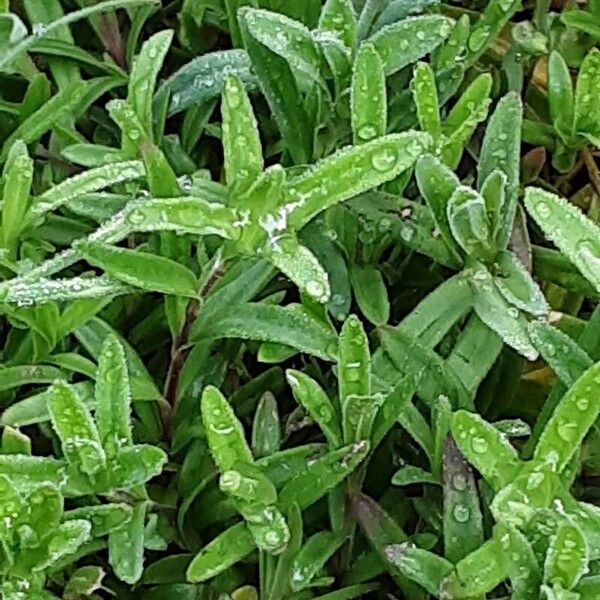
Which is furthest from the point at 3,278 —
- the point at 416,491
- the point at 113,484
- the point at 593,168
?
the point at 593,168

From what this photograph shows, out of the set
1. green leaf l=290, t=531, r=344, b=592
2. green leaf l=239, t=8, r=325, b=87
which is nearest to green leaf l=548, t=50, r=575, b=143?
green leaf l=239, t=8, r=325, b=87

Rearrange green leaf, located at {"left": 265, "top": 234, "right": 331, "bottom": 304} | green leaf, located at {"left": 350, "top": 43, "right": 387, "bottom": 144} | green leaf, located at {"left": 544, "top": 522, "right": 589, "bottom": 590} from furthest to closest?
green leaf, located at {"left": 350, "top": 43, "right": 387, "bottom": 144}
green leaf, located at {"left": 265, "top": 234, "right": 331, "bottom": 304}
green leaf, located at {"left": 544, "top": 522, "right": 589, "bottom": 590}

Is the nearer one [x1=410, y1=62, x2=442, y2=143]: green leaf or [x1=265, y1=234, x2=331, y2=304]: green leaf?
[x1=265, y1=234, x2=331, y2=304]: green leaf

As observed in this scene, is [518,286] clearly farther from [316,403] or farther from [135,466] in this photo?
[135,466]

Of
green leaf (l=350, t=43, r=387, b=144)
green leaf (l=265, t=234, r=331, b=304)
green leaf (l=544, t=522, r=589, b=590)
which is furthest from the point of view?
green leaf (l=350, t=43, r=387, b=144)

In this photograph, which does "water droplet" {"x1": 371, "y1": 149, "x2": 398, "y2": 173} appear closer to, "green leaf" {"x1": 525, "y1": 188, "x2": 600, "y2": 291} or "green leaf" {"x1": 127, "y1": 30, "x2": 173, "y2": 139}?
"green leaf" {"x1": 525, "y1": 188, "x2": 600, "y2": 291}

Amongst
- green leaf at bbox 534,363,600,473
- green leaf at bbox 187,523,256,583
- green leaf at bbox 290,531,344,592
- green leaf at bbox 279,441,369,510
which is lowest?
green leaf at bbox 290,531,344,592

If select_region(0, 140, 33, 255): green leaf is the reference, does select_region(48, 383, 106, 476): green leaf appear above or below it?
below

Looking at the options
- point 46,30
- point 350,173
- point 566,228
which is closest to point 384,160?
point 350,173
